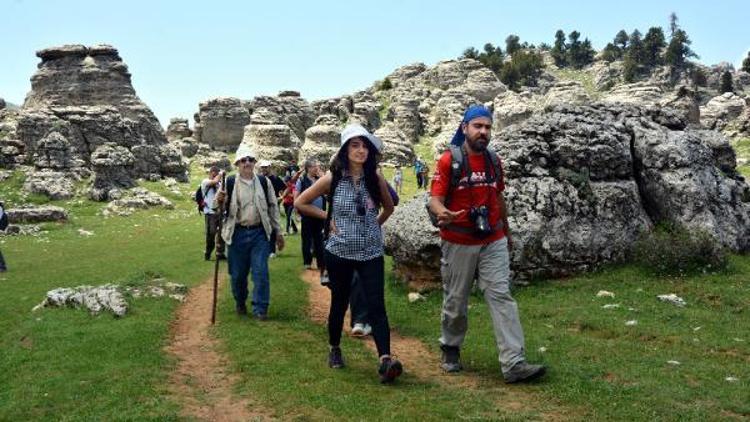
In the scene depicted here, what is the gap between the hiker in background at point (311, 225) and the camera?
52.7ft

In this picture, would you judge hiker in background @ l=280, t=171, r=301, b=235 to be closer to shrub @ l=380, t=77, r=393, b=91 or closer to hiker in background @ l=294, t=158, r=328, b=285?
hiker in background @ l=294, t=158, r=328, b=285

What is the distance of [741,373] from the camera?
26.0 feet

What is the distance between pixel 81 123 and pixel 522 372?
53.9 m

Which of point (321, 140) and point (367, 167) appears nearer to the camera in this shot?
point (367, 167)

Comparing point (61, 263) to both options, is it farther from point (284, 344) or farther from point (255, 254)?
point (284, 344)

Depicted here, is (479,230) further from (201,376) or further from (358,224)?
(201,376)

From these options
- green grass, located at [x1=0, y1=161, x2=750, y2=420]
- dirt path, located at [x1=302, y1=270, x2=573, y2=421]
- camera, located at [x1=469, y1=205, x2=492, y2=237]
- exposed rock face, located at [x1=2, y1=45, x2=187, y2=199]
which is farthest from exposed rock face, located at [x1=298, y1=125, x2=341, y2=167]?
camera, located at [x1=469, y1=205, x2=492, y2=237]

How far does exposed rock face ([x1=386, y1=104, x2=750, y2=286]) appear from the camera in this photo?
46.1 ft

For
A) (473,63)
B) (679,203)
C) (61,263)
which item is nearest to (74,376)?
(679,203)

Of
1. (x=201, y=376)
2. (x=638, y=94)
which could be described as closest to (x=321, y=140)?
(x=638, y=94)

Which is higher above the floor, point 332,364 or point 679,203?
point 679,203

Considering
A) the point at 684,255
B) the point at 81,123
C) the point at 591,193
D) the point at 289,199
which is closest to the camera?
the point at 684,255

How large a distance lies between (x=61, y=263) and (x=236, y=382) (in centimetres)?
1646

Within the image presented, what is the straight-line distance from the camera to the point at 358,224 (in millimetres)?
8180
